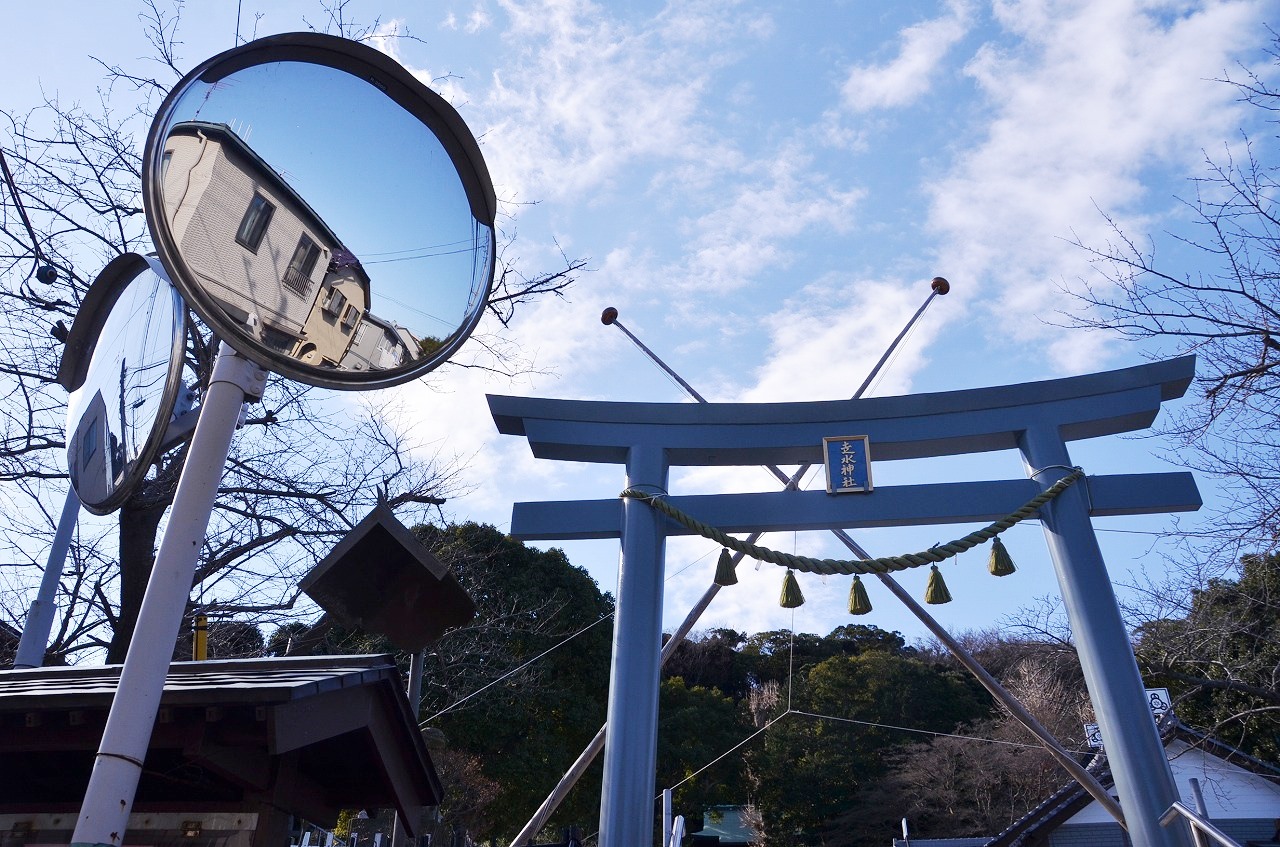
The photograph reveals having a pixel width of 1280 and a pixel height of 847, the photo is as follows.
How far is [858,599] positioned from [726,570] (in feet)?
3.24

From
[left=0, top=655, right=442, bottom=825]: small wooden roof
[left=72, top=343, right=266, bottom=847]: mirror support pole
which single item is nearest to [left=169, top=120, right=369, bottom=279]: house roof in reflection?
[left=72, top=343, right=266, bottom=847]: mirror support pole

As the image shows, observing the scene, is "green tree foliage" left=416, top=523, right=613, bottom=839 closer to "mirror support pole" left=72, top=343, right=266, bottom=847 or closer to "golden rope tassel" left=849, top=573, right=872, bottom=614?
"golden rope tassel" left=849, top=573, right=872, bottom=614

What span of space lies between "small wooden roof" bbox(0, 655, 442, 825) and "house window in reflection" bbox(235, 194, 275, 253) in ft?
6.27

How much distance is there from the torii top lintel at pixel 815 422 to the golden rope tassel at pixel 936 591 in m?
0.95

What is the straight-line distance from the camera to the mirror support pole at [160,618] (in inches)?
73.7

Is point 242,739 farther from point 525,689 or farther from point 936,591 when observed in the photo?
point 525,689

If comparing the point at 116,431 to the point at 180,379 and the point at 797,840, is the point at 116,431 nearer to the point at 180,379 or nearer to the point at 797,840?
the point at 180,379

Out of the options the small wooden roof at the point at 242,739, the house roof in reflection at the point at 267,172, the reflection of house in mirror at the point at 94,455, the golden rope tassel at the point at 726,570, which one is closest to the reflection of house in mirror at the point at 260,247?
the house roof in reflection at the point at 267,172

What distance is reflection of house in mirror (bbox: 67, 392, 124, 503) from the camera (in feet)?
9.89

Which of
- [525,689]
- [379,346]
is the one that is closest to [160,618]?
[379,346]

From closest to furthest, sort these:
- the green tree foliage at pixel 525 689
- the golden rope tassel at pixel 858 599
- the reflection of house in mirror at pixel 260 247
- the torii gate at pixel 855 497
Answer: the reflection of house in mirror at pixel 260 247
the torii gate at pixel 855 497
the golden rope tassel at pixel 858 599
the green tree foliage at pixel 525 689

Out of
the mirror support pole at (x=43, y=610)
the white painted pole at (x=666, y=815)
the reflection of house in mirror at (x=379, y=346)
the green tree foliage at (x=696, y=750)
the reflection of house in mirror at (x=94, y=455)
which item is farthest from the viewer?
the green tree foliage at (x=696, y=750)

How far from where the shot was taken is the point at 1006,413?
6586 mm

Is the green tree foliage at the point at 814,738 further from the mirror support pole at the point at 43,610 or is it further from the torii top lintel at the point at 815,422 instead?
the mirror support pole at the point at 43,610
